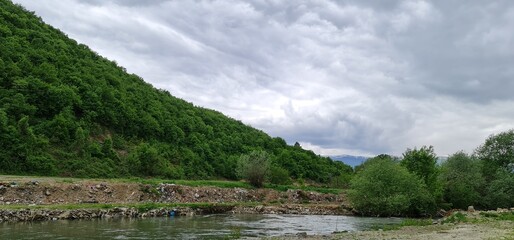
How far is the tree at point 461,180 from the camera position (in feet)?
230

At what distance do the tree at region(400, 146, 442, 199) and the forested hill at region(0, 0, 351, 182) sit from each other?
26.2 m

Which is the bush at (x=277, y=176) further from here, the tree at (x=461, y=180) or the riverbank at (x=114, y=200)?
the tree at (x=461, y=180)

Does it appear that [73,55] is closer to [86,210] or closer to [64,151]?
[64,151]

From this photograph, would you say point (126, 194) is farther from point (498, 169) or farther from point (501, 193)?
point (498, 169)

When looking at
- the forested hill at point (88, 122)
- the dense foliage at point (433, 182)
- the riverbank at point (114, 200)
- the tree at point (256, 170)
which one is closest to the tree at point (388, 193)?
the dense foliage at point (433, 182)

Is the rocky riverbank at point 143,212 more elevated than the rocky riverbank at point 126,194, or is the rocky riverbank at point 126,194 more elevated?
the rocky riverbank at point 126,194

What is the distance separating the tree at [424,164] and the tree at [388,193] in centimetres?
630

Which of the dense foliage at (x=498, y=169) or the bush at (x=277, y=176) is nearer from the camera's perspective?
the dense foliage at (x=498, y=169)

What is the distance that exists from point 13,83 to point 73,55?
1108 inches

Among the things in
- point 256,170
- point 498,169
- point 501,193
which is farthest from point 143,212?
point 498,169

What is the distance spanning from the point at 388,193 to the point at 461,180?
27181 mm

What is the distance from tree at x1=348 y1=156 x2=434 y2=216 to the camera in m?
54.5

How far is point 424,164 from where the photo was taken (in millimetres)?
67312

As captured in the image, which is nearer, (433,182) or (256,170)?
(433,182)
